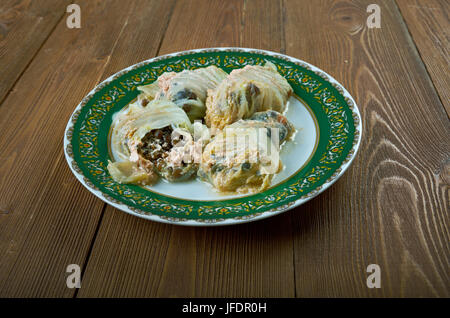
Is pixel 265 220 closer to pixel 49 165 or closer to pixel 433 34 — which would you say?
pixel 49 165

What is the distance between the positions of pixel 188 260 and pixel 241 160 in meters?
0.41

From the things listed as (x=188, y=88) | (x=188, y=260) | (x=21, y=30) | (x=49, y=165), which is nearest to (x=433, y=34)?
(x=188, y=88)

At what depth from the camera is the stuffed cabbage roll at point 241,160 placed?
160cm

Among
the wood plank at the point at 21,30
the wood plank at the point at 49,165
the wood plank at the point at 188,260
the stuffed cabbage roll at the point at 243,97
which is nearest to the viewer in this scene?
the wood plank at the point at 188,260

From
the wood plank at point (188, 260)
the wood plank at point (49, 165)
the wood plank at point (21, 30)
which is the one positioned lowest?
the wood plank at point (188, 260)

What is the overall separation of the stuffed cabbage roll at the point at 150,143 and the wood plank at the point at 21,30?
3.12 ft

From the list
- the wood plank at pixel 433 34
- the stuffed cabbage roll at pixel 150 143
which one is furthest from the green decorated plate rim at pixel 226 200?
the wood plank at pixel 433 34

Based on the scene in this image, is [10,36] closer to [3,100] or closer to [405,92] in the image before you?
[3,100]

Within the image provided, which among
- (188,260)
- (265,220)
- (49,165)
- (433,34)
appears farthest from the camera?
(433,34)

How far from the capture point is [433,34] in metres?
2.65

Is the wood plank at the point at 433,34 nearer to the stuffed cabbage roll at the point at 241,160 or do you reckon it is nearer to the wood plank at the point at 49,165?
the stuffed cabbage roll at the point at 241,160

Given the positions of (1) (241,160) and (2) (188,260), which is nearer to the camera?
(2) (188,260)

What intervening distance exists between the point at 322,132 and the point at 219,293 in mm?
802

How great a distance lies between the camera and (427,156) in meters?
1.84
